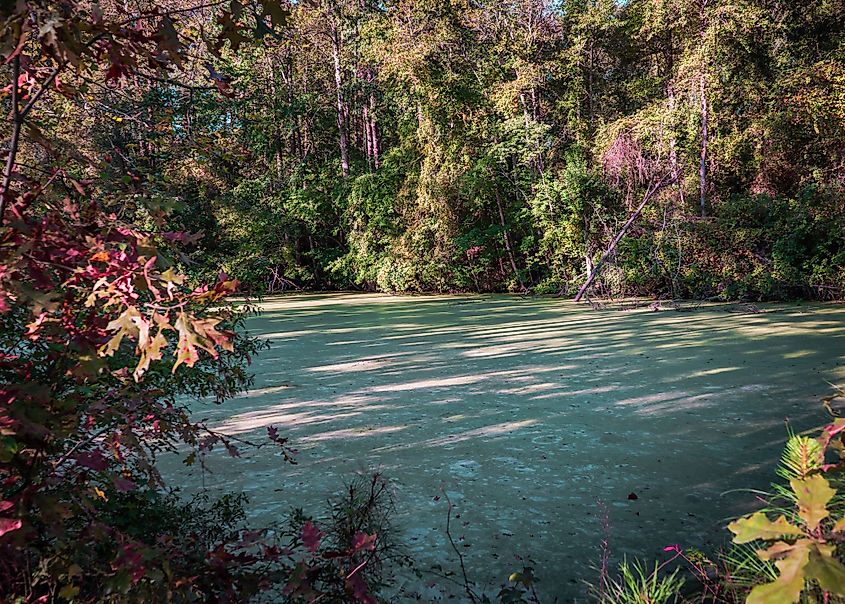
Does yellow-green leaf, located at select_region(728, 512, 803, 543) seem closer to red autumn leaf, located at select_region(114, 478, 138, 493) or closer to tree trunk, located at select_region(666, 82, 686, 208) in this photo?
red autumn leaf, located at select_region(114, 478, 138, 493)

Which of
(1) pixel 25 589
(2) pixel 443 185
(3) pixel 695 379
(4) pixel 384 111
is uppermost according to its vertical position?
(4) pixel 384 111

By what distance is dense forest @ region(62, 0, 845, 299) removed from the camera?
29.5ft

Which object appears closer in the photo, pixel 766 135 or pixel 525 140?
pixel 766 135

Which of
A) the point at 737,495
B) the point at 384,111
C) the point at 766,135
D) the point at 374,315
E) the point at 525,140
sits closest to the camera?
the point at 737,495

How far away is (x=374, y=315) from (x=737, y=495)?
21.0 feet

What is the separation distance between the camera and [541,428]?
3193mm

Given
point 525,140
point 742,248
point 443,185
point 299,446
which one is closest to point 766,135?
point 742,248

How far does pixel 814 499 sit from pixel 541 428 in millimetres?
2633

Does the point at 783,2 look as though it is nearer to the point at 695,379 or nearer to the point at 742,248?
the point at 742,248

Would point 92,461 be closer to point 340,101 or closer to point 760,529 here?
point 760,529

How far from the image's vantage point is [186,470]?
2650 millimetres

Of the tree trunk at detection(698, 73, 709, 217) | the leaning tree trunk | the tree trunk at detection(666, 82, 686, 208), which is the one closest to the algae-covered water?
the leaning tree trunk

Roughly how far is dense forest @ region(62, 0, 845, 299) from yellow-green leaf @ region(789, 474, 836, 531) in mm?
7023

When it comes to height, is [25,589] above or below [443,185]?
below
